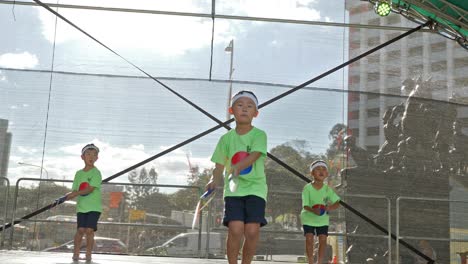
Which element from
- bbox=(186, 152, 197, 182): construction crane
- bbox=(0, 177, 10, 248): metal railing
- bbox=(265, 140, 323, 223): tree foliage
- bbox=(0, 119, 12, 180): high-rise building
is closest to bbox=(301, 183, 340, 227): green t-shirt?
bbox=(265, 140, 323, 223): tree foliage

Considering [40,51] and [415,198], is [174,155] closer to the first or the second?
[40,51]

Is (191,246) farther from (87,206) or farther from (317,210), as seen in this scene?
(317,210)

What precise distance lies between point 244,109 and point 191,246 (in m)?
4.11

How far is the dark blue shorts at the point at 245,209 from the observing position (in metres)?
3.79

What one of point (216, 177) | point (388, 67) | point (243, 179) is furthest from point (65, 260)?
point (388, 67)

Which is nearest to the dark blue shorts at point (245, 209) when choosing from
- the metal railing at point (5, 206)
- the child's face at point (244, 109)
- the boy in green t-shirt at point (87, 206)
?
the child's face at point (244, 109)

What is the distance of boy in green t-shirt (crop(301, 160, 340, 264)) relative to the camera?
618cm

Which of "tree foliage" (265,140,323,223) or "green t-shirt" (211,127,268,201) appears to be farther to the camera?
"tree foliage" (265,140,323,223)

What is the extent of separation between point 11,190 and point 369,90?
5.16m

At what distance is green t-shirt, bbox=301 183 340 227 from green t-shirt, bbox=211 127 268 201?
236cm

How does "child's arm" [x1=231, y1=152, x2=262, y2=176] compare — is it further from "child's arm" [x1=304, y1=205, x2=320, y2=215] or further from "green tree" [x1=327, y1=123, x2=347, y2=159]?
Result: "green tree" [x1=327, y1=123, x2=347, y2=159]

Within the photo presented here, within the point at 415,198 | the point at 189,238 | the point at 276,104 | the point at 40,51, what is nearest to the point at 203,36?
the point at 276,104

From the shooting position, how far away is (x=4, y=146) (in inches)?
317

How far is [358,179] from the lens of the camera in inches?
321
